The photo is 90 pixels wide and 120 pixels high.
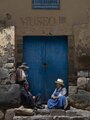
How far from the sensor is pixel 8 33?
1617cm

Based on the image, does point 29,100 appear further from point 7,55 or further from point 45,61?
point 45,61

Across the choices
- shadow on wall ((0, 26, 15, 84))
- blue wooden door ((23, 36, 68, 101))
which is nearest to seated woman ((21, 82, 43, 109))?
shadow on wall ((0, 26, 15, 84))

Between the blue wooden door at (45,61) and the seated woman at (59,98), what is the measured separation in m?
1.40

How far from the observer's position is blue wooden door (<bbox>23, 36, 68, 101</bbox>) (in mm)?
16984

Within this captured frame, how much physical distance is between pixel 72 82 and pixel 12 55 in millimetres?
2196

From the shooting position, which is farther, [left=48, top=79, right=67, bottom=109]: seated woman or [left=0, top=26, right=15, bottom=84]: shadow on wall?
[left=0, top=26, right=15, bottom=84]: shadow on wall

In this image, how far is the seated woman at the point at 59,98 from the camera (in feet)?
50.0

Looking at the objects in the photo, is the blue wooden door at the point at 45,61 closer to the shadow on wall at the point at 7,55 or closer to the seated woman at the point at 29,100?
the shadow on wall at the point at 7,55

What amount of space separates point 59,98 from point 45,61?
2.10 metres

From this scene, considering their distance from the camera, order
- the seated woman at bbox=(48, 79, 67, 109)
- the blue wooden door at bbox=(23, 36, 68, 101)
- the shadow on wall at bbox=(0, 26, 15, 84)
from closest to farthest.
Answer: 1. the seated woman at bbox=(48, 79, 67, 109)
2. the shadow on wall at bbox=(0, 26, 15, 84)
3. the blue wooden door at bbox=(23, 36, 68, 101)

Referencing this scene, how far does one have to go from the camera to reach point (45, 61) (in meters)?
17.0

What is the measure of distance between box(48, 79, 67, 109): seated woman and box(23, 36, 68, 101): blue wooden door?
1.40 m

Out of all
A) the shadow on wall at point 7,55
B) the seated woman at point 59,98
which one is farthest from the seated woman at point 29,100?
the shadow on wall at point 7,55

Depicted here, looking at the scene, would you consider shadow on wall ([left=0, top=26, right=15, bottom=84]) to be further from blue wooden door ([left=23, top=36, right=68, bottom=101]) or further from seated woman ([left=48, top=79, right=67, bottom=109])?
seated woman ([left=48, top=79, right=67, bottom=109])
